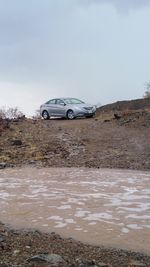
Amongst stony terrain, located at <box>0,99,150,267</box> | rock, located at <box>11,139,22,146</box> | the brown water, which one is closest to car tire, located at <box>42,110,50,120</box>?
stony terrain, located at <box>0,99,150,267</box>

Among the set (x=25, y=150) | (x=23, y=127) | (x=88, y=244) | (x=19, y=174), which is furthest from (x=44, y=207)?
(x=23, y=127)

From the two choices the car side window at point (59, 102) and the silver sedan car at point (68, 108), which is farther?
the car side window at point (59, 102)

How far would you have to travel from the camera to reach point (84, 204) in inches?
487

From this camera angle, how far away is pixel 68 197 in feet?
44.1

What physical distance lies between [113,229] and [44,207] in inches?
108

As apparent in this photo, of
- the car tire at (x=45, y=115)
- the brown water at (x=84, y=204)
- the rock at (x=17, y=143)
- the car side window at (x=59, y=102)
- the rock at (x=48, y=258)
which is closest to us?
the rock at (x=48, y=258)

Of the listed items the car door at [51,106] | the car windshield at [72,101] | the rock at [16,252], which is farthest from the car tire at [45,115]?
the rock at [16,252]

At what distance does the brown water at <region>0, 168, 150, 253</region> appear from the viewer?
31.7ft

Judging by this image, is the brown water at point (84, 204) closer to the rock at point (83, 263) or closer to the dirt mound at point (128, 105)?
the rock at point (83, 263)

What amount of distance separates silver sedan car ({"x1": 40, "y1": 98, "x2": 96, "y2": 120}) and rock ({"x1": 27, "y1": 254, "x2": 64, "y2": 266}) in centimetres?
2453

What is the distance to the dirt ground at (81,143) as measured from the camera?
20469 millimetres

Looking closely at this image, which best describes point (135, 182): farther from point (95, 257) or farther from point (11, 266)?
point (11, 266)

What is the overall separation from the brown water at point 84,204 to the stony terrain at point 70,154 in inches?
30.8

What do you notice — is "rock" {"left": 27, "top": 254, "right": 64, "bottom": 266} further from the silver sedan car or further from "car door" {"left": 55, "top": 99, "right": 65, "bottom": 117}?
"car door" {"left": 55, "top": 99, "right": 65, "bottom": 117}
